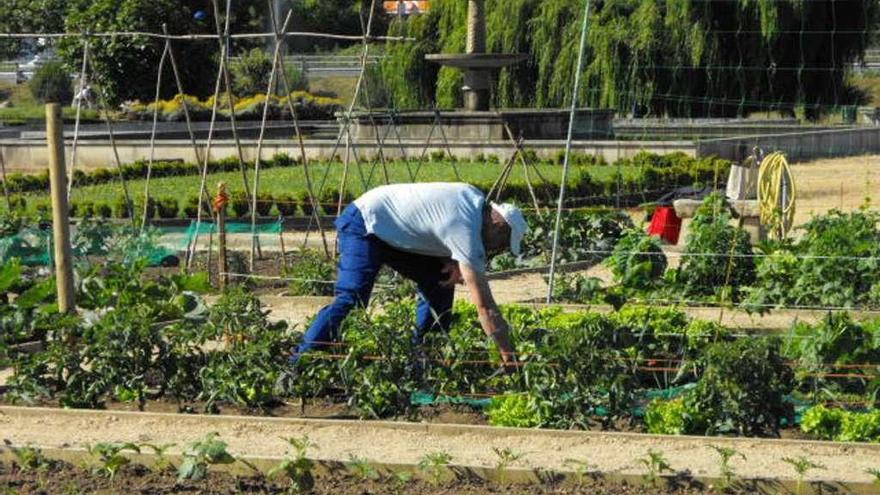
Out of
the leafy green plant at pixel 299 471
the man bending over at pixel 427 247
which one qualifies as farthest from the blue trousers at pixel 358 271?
the leafy green plant at pixel 299 471

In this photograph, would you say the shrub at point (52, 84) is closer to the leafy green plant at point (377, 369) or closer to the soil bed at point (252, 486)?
the leafy green plant at point (377, 369)

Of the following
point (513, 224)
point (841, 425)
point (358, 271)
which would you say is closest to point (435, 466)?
point (513, 224)

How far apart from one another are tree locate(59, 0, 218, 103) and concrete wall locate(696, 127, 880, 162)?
1510 cm

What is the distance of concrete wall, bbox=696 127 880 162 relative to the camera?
2416cm

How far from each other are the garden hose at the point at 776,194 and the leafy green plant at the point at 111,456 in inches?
316

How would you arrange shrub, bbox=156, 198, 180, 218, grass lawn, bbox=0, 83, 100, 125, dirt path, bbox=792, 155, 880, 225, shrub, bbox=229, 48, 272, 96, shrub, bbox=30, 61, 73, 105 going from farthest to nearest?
1. shrub, bbox=30, 61, 73, 105
2. shrub, bbox=229, 48, 272, 96
3. grass lawn, bbox=0, 83, 100, 125
4. dirt path, bbox=792, 155, 880, 225
5. shrub, bbox=156, 198, 180, 218

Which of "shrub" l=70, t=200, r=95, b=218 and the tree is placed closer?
"shrub" l=70, t=200, r=95, b=218

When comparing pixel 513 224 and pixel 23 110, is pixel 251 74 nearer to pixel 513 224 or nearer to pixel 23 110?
pixel 23 110

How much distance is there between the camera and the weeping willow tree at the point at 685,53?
28.8 m

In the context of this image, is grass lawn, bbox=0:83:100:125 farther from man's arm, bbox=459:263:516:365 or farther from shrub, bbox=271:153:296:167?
man's arm, bbox=459:263:516:365

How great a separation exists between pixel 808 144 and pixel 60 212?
18.3 metres

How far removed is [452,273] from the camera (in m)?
8.45

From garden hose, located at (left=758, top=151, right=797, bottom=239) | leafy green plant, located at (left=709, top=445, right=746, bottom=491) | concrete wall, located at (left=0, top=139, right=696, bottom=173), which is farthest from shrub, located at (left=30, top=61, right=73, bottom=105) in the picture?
leafy green plant, located at (left=709, top=445, right=746, bottom=491)

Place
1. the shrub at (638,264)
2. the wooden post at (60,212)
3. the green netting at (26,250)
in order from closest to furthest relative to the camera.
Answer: the wooden post at (60,212)
the shrub at (638,264)
the green netting at (26,250)
